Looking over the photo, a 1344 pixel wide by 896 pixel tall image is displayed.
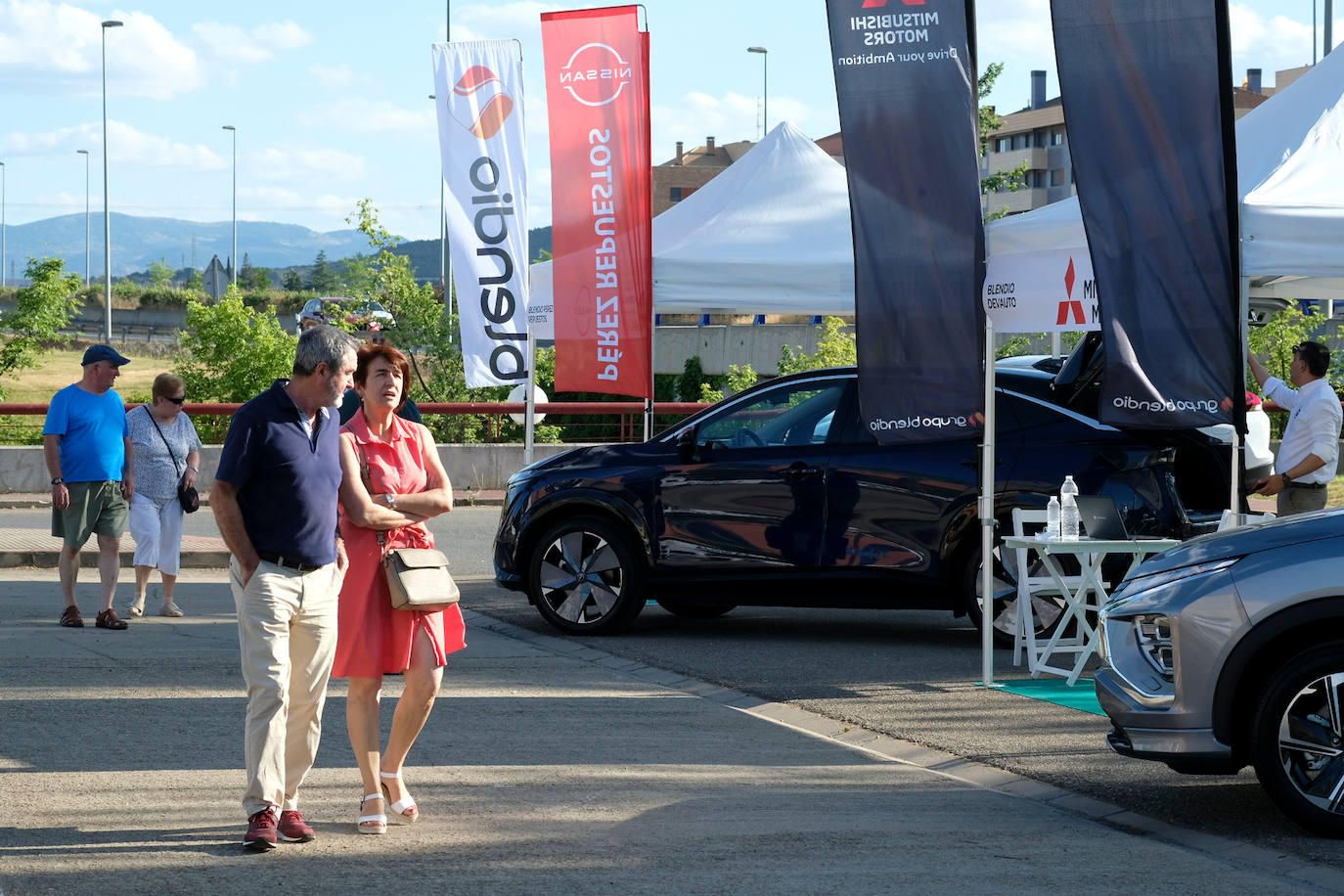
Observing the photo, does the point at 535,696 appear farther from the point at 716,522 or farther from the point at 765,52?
the point at 765,52

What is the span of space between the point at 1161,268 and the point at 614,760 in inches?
154

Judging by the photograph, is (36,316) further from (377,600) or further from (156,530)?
(377,600)

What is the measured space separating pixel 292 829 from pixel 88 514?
580 centimetres

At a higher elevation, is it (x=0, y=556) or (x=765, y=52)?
(x=765, y=52)

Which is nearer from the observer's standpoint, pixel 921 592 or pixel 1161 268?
pixel 1161 268

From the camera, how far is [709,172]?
4564 inches

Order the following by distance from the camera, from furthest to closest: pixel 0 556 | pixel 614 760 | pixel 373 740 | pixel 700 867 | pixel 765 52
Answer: pixel 765 52
pixel 0 556
pixel 614 760
pixel 373 740
pixel 700 867

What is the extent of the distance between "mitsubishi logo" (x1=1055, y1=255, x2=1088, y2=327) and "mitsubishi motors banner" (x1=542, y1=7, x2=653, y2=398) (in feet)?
18.1

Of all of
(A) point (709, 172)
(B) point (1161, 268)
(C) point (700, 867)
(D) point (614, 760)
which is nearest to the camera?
(C) point (700, 867)

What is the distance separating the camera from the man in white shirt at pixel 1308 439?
1017cm

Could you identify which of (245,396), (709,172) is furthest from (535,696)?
(709,172)

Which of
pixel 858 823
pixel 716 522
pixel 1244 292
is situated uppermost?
pixel 1244 292

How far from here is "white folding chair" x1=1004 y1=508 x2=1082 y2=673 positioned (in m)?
9.16

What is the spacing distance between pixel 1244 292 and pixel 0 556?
10.7 m
